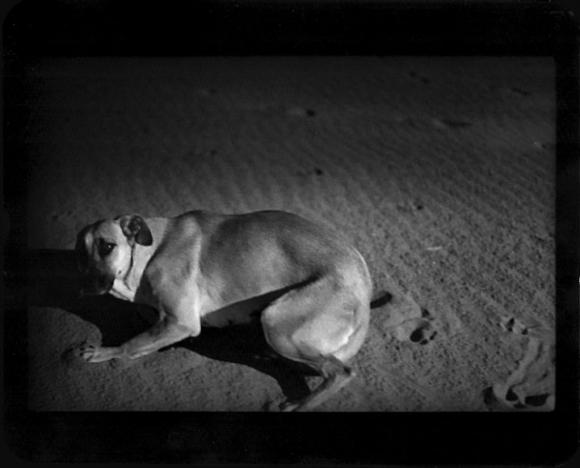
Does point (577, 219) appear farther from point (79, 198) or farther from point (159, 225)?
point (79, 198)

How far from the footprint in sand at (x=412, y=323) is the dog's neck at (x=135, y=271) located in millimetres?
1455

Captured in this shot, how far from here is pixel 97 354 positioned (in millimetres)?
4309

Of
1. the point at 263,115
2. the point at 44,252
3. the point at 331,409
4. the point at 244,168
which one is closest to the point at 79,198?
the point at 44,252

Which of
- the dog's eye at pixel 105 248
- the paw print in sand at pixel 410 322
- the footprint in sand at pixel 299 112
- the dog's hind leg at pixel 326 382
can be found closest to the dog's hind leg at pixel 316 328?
the dog's hind leg at pixel 326 382

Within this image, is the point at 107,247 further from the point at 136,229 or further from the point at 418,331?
the point at 418,331

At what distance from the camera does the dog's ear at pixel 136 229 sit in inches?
166

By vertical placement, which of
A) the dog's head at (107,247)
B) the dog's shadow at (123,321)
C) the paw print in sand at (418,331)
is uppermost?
the dog's head at (107,247)

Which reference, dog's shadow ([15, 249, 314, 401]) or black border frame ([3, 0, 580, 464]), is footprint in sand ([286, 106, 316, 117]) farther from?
black border frame ([3, 0, 580, 464])

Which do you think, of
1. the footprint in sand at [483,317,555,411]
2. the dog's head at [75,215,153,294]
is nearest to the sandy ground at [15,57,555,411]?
the footprint in sand at [483,317,555,411]

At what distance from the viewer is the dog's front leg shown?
422 centimetres

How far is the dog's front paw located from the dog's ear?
0.65m

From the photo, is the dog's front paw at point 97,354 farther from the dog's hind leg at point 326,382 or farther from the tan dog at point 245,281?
the dog's hind leg at point 326,382

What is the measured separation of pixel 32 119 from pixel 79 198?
1.67m

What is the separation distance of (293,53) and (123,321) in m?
1.93
